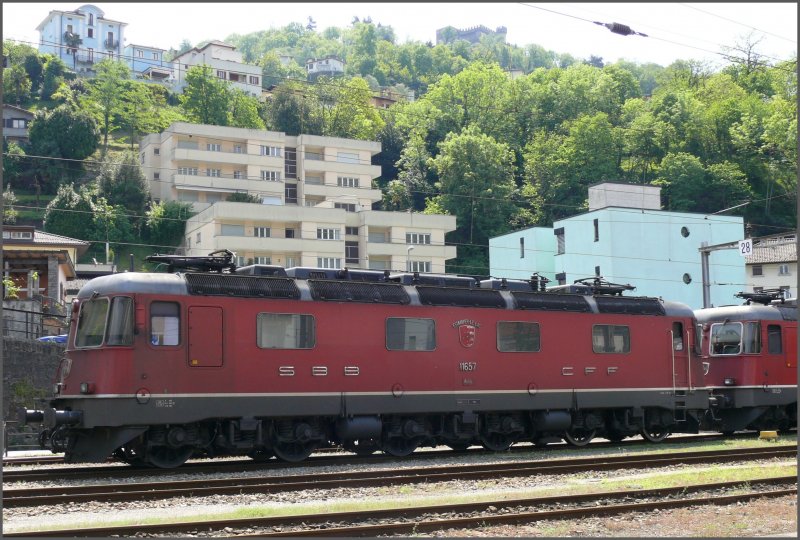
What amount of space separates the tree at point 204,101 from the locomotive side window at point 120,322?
98.5 m

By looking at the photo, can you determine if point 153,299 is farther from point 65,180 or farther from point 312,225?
point 65,180

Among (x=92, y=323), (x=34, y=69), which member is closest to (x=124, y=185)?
(x=34, y=69)

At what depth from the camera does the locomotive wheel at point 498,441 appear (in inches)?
946

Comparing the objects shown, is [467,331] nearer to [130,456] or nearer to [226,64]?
[130,456]

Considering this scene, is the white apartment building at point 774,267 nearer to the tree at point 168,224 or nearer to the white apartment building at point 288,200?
the white apartment building at point 288,200

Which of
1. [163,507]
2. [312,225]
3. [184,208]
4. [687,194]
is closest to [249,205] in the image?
[312,225]

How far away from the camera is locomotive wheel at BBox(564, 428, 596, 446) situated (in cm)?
2553

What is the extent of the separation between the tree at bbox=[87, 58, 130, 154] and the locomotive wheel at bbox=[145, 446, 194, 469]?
9969 centimetres

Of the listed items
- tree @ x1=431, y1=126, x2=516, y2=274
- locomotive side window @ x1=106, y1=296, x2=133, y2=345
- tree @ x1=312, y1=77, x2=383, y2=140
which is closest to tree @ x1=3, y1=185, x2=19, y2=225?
tree @ x1=312, y1=77, x2=383, y2=140

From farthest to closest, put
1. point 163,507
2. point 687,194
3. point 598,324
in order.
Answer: point 687,194
point 598,324
point 163,507

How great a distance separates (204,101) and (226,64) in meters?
24.9

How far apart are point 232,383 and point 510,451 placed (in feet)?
26.5

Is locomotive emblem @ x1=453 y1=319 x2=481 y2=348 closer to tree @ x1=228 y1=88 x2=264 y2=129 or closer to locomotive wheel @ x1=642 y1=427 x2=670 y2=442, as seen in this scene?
locomotive wheel @ x1=642 y1=427 x2=670 y2=442

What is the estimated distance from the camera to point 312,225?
76.4 m
